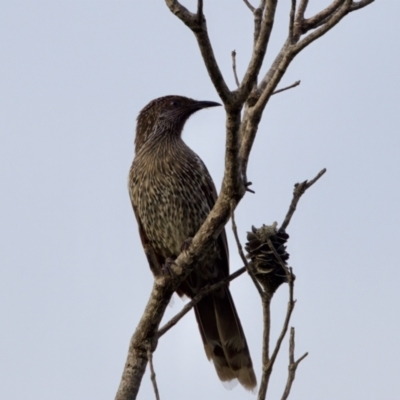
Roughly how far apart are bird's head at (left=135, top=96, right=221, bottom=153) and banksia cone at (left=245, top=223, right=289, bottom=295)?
327 cm

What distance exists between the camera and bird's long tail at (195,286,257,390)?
632 cm

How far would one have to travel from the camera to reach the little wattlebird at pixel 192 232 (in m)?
6.31

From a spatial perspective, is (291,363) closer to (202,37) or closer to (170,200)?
(202,37)

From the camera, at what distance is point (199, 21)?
3.83 m

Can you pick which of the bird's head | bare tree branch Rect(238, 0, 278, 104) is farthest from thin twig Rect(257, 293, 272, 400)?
the bird's head

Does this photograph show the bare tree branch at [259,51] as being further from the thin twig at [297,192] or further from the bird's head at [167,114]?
the bird's head at [167,114]

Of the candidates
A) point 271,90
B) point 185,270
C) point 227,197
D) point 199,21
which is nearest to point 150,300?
point 185,270

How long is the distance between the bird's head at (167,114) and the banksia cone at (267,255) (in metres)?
3.27

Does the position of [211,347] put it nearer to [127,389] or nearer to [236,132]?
[127,389]

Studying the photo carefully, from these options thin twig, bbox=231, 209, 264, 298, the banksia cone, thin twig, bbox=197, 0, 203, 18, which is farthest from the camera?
the banksia cone

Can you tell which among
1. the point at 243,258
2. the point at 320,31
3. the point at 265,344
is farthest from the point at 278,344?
the point at 320,31

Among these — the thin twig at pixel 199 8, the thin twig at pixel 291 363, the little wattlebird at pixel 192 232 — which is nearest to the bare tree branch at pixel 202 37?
the thin twig at pixel 199 8

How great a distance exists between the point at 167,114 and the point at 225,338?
2252 millimetres

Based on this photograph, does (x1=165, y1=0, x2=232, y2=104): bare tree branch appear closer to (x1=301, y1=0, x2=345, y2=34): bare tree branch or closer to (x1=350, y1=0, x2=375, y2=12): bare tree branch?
(x1=350, y1=0, x2=375, y2=12): bare tree branch
